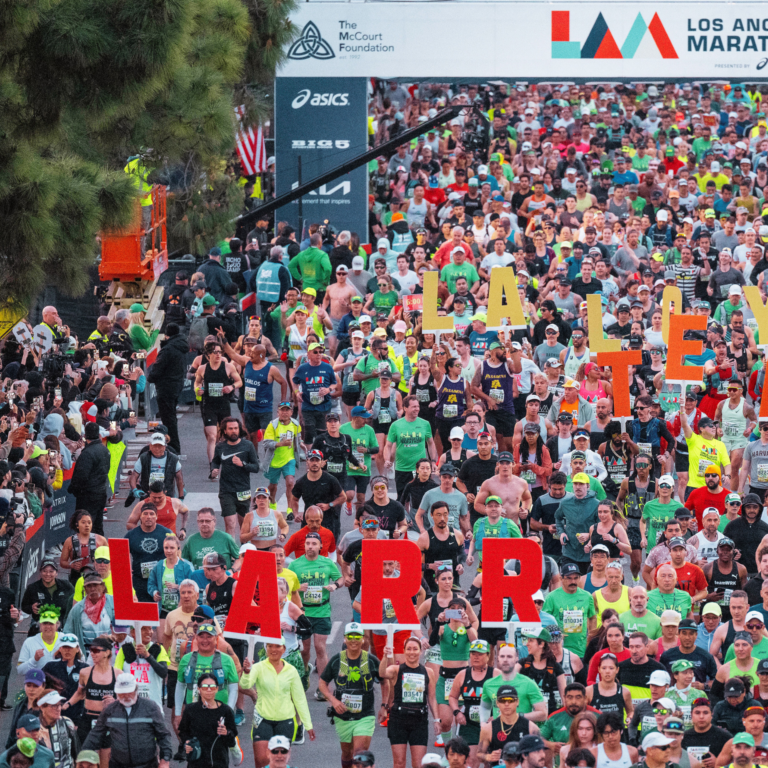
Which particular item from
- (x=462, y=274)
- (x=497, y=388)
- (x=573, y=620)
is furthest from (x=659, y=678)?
(x=462, y=274)

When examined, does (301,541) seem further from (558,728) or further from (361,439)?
(558,728)

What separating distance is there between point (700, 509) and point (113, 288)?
11.9 m

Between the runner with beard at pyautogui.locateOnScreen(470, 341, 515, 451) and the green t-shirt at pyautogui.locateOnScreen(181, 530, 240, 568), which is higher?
the runner with beard at pyautogui.locateOnScreen(470, 341, 515, 451)

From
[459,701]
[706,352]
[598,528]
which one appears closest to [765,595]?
[598,528]

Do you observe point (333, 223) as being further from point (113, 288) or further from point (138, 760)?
point (138, 760)

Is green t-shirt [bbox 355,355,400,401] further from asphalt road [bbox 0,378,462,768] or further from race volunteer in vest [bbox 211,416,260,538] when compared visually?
race volunteer in vest [bbox 211,416,260,538]

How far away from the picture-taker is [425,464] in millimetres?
14461

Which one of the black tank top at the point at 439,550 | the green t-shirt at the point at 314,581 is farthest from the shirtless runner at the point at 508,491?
the green t-shirt at the point at 314,581

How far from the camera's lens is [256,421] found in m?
17.4

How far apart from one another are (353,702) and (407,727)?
0.44 meters

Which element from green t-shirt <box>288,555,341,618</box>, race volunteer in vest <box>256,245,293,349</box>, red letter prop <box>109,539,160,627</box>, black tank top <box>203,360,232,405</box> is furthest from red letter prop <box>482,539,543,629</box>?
race volunteer in vest <box>256,245,293,349</box>

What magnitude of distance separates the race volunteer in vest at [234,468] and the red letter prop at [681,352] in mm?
4612

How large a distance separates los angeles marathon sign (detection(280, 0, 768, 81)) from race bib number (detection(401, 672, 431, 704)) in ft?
54.8

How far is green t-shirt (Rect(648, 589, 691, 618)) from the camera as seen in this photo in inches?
494
